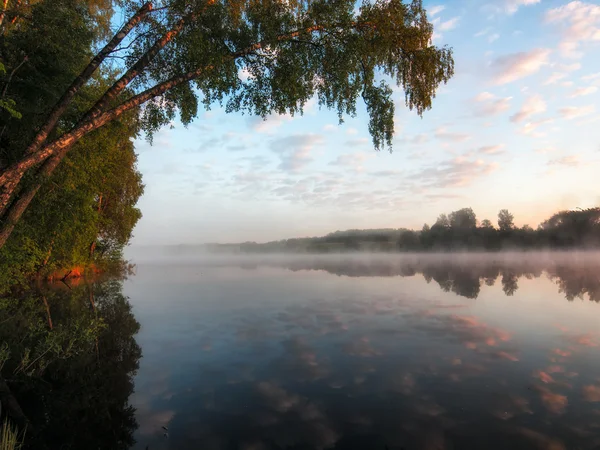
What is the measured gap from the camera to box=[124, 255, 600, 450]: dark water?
6.32 m

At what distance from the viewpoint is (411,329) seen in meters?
14.3

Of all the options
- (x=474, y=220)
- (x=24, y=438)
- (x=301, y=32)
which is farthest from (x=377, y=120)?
(x=474, y=220)

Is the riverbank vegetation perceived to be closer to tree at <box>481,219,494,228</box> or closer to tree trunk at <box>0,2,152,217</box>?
tree trunk at <box>0,2,152,217</box>

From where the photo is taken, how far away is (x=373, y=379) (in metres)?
9.07

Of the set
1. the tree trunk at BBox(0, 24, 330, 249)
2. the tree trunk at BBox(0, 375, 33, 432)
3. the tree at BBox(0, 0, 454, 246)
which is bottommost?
the tree trunk at BBox(0, 375, 33, 432)

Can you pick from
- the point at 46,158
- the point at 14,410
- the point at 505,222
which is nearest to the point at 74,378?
the point at 14,410

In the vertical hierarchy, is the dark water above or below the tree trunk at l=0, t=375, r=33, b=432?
below

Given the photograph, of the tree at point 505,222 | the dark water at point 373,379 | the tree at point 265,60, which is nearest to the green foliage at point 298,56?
the tree at point 265,60

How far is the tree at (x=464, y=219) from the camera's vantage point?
140m

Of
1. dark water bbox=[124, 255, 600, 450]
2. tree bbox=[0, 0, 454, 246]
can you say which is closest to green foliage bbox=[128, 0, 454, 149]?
tree bbox=[0, 0, 454, 246]

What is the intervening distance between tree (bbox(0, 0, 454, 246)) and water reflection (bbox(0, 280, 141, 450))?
14.9ft

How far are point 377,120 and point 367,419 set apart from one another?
35.9ft

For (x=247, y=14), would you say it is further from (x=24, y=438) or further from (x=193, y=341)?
(x=24, y=438)

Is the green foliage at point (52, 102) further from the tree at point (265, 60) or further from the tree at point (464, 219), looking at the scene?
the tree at point (464, 219)
